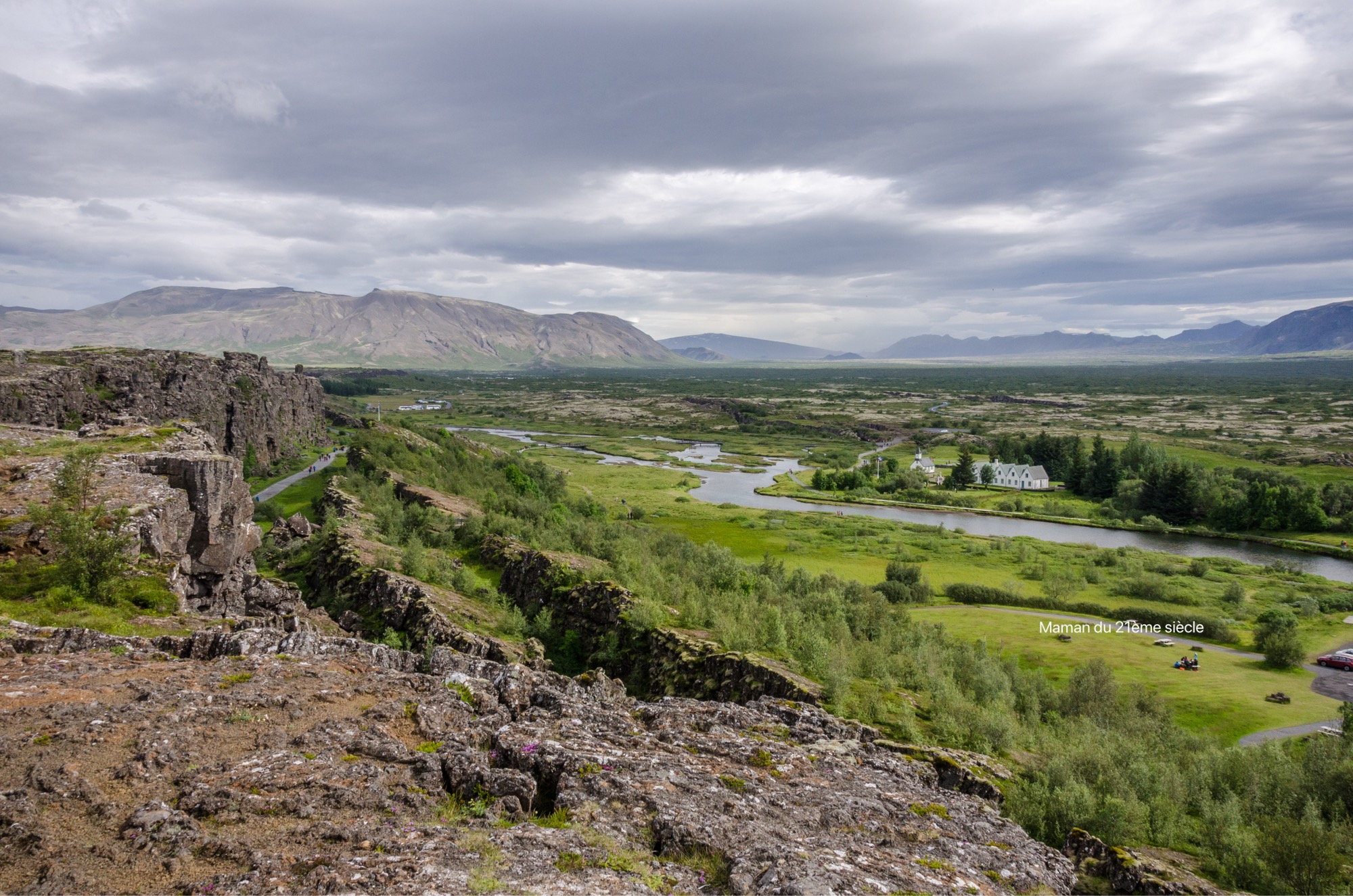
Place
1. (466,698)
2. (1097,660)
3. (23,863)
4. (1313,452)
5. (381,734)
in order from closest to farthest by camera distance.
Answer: (23,863)
(381,734)
(466,698)
(1097,660)
(1313,452)

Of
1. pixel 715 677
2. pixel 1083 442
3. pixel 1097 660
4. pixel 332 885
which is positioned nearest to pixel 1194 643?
pixel 1097 660

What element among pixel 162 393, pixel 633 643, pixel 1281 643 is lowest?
pixel 1281 643

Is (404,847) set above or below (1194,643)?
above

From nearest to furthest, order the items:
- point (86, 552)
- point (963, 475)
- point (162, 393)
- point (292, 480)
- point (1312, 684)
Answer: point (86, 552) → point (1312, 684) → point (162, 393) → point (292, 480) → point (963, 475)

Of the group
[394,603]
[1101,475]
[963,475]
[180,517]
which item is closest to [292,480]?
[180,517]

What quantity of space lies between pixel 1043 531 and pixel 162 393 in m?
119

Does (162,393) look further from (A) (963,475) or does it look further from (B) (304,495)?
(A) (963,475)

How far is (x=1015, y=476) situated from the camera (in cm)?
13712

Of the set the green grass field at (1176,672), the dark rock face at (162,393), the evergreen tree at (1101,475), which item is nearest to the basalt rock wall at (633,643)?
the green grass field at (1176,672)

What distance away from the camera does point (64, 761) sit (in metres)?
11.1

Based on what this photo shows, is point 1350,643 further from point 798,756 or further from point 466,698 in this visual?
point 466,698

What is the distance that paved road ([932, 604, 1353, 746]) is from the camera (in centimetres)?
3969

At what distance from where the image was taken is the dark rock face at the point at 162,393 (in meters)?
58.6

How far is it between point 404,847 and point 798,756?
35.3 feet
